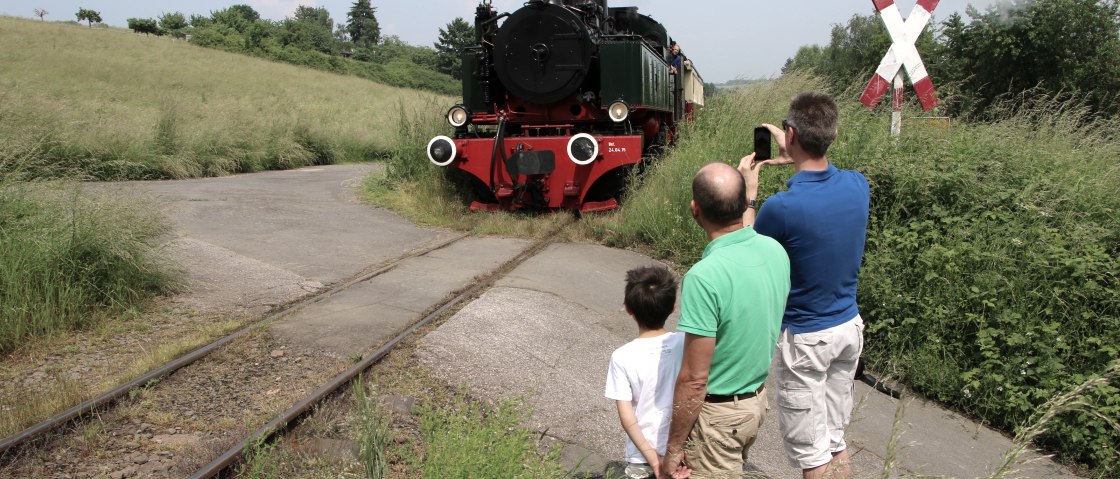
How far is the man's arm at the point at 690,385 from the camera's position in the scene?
2344 millimetres

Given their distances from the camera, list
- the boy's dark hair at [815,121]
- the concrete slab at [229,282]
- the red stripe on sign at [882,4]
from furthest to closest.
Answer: the concrete slab at [229,282], the red stripe on sign at [882,4], the boy's dark hair at [815,121]

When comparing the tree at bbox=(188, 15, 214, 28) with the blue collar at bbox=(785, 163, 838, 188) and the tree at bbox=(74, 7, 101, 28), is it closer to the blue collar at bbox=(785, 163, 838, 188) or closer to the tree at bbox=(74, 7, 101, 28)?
the tree at bbox=(74, 7, 101, 28)

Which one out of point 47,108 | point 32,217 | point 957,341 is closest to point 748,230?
point 957,341

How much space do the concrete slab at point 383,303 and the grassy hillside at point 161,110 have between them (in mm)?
2775

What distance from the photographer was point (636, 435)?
2535 millimetres

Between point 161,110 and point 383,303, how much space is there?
37.3ft

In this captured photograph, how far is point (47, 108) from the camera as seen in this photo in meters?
10.9

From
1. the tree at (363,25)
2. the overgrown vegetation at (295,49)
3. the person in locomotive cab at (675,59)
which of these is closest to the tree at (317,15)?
the tree at (363,25)

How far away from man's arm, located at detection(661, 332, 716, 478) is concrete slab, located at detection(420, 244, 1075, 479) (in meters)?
0.92

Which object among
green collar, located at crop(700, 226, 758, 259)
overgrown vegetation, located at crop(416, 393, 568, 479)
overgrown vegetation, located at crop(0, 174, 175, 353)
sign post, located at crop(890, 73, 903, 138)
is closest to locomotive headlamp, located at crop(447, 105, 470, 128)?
overgrown vegetation, located at crop(0, 174, 175, 353)

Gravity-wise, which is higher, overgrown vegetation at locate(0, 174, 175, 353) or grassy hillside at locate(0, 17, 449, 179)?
grassy hillside at locate(0, 17, 449, 179)

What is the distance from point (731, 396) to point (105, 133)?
13.5 meters

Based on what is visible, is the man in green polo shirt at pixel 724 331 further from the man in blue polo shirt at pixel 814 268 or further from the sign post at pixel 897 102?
the sign post at pixel 897 102

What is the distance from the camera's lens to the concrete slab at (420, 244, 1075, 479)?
384 centimetres
